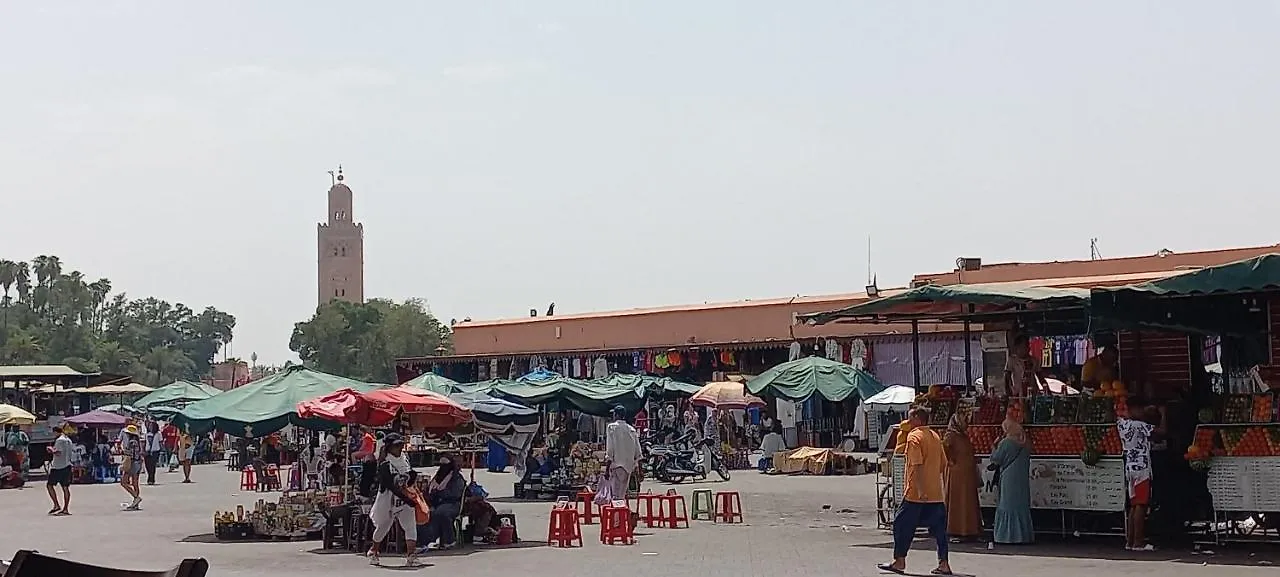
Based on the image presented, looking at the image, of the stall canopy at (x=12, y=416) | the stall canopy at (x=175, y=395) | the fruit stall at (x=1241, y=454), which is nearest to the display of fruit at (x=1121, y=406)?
the fruit stall at (x=1241, y=454)

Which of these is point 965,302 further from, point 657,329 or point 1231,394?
point 657,329

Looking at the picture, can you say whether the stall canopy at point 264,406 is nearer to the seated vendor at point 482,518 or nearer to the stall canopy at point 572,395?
the seated vendor at point 482,518

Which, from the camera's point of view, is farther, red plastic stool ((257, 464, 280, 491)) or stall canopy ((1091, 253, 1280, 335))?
red plastic stool ((257, 464, 280, 491))

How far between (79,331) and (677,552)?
104315 millimetres

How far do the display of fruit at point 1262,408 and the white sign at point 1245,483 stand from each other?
15.4 inches

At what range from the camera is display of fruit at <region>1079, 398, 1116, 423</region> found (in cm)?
1666

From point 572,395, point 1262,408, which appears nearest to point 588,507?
point 572,395

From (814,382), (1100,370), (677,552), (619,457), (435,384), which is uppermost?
(814,382)

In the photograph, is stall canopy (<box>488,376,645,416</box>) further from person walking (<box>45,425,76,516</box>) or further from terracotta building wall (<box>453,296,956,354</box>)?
terracotta building wall (<box>453,296,956,354</box>)

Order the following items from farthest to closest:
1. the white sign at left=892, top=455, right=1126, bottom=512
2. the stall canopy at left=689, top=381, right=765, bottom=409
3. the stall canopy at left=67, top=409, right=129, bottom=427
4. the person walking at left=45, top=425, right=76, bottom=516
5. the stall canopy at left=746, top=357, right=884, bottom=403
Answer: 1. the stall canopy at left=67, top=409, right=129, bottom=427
2. the stall canopy at left=689, top=381, right=765, bottom=409
3. the stall canopy at left=746, top=357, right=884, bottom=403
4. the person walking at left=45, top=425, right=76, bottom=516
5. the white sign at left=892, top=455, right=1126, bottom=512

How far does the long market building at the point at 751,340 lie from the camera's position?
1629 inches

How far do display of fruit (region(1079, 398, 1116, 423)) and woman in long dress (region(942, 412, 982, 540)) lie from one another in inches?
48.9

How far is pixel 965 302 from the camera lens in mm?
17250

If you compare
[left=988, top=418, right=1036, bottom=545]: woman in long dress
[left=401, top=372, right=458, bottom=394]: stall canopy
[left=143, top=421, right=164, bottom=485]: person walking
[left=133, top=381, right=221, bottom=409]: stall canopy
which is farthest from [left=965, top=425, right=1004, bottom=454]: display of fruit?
[left=133, top=381, right=221, bottom=409]: stall canopy
